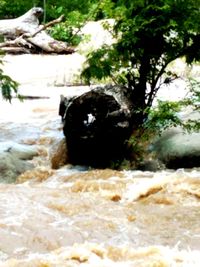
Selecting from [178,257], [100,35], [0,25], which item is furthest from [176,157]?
[0,25]

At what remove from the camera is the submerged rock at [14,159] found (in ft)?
25.5

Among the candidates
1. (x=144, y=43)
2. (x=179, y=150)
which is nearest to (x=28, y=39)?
(x=144, y=43)

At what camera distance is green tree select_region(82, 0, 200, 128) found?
810 centimetres

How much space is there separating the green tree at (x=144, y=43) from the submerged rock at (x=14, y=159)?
165 cm

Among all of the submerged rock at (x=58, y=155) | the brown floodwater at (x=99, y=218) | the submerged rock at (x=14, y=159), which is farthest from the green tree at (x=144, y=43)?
the submerged rock at (x=14, y=159)

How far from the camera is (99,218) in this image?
5.59 meters

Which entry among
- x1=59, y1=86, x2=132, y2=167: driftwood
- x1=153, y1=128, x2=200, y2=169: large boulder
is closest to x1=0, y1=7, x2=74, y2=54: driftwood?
x1=59, y1=86, x2=132, y2=167: driftwood

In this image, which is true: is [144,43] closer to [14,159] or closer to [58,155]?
[58,155]

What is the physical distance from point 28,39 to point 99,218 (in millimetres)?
15090

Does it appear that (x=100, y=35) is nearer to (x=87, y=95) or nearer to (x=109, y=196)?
(x=87, y=95)

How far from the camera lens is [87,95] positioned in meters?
8.20

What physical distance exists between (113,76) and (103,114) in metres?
1.22

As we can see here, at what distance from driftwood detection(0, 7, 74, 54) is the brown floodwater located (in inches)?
454

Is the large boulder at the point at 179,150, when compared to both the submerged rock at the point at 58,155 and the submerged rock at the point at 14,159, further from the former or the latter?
the submerged rock at the point at 14,159
